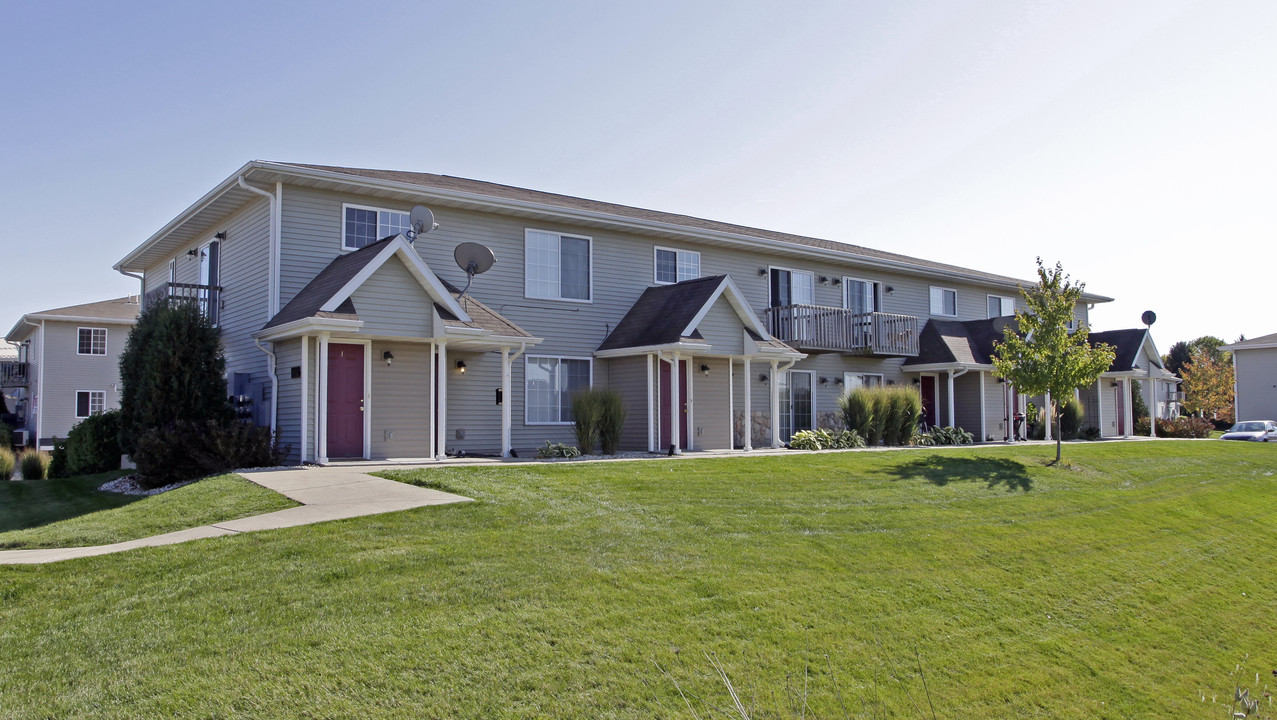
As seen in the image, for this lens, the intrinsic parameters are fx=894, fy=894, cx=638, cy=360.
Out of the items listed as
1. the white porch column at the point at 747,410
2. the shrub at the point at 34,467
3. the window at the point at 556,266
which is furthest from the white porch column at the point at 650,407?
the shrub at the point at 34,467

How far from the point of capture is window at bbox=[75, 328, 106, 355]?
116 ft

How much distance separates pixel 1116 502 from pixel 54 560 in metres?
14.9

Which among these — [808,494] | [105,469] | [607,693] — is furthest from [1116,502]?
[105,469]

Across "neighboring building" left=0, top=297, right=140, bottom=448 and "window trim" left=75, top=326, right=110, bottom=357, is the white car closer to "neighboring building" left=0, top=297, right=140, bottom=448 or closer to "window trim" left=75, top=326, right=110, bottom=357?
"neighboring building" left=0, top=297, right=140, bottom=448

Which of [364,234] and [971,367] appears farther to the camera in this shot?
[971,367]

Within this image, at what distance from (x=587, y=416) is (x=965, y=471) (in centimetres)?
714

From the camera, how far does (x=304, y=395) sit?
48.4 feet

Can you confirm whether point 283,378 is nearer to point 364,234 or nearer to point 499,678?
point 364,234

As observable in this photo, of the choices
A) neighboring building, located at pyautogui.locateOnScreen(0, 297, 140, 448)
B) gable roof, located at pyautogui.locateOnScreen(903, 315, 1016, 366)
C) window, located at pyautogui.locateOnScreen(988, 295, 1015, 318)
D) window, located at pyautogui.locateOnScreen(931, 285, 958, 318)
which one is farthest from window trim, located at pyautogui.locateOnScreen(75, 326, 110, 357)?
window, located at pyautogui.locateOnScreen(988, 295, 1015, 318)

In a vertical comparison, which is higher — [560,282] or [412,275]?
[560,282]

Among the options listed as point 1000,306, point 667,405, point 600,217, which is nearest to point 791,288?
point 667,405

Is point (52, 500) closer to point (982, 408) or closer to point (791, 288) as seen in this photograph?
point (791, 288)

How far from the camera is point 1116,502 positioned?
14953 mm

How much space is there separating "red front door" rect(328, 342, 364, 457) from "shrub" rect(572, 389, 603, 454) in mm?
4279
